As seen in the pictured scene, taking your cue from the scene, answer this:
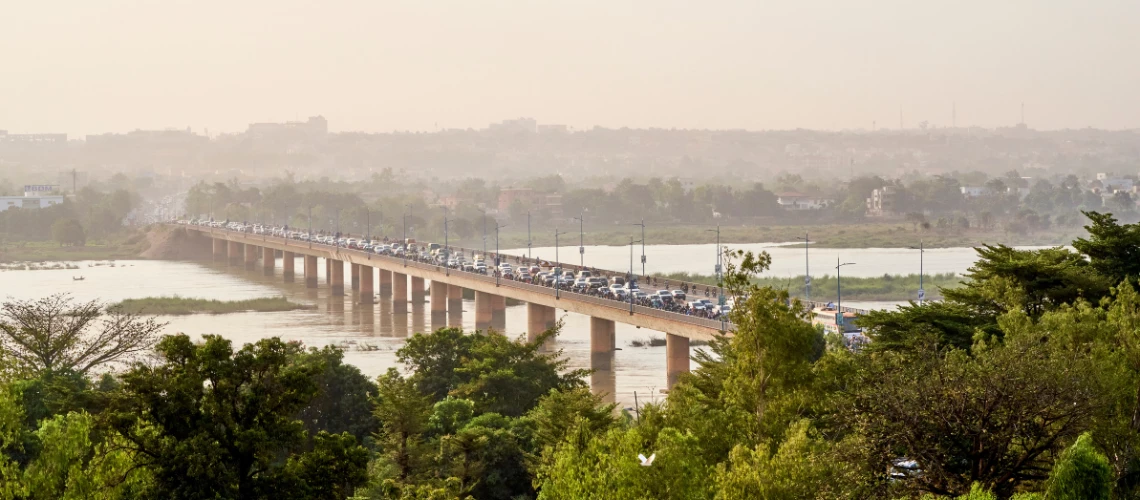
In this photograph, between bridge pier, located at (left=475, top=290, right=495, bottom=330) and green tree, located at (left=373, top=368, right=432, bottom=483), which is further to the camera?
bridge pier, located at (left=475, top=290, right=495, bottom=330)

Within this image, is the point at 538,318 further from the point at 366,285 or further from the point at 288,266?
the point at 288,266


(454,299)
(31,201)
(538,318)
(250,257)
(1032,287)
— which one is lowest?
(454,299)

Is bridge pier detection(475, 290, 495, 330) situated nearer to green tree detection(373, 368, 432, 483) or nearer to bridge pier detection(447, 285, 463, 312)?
bridge pier detection(447, 285, 463, 312)

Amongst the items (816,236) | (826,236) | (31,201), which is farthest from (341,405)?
(31,201)

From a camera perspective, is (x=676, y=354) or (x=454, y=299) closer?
(x=676, y=354)

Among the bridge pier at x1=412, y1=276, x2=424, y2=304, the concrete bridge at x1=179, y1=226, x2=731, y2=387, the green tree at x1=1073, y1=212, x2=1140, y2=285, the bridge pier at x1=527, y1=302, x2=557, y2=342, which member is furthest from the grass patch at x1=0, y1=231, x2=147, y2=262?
the green tree at x1=1073, y1=212, x2=1140, y2=285
